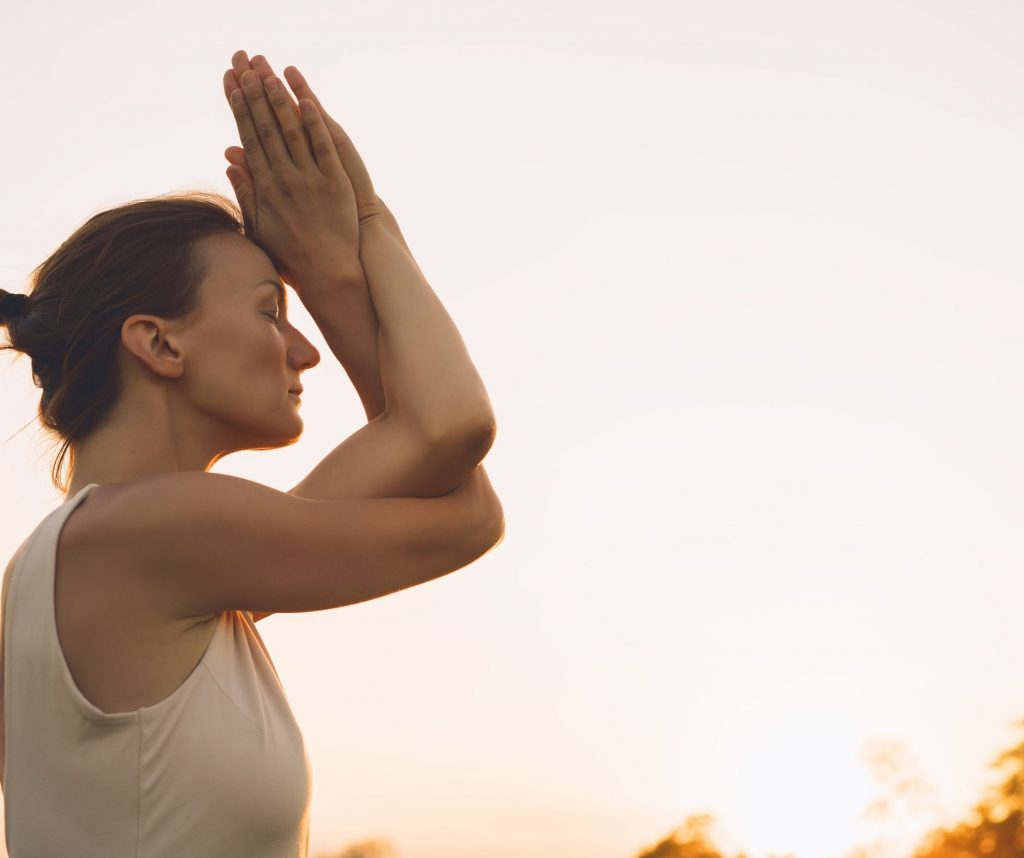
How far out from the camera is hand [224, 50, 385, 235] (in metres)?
3.01

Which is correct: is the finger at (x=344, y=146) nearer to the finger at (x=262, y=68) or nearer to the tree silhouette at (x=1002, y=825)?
the finger at (x=262, y=68)

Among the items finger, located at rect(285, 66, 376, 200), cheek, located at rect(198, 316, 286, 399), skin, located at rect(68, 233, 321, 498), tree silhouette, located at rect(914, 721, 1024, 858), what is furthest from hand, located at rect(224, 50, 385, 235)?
tree silhouette, located at rect(914, 721, 1024, 858)

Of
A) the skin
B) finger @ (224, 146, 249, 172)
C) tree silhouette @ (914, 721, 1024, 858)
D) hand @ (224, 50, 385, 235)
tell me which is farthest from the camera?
tree silhouette @ (914, 721, 1024, 858)

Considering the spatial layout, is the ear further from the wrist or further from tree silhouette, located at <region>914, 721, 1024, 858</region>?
tree silhouette, located at <region>914, 721, 1024, 858</region>

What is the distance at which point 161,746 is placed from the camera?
7.68ft

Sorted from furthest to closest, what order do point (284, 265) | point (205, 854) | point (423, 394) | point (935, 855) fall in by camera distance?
point (935, 855), point (284, 265), point (423, 394), point (205, 854)

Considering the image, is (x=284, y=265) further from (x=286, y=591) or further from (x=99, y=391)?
(x=286, y=591)

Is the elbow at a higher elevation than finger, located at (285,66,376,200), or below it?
below

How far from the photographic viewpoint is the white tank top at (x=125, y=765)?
7.66 ft

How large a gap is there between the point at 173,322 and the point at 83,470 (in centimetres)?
37

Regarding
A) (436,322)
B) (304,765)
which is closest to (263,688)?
(304,765)

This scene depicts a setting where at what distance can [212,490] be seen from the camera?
2430 mm

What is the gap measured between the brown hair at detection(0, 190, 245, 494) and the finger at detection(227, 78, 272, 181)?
0.23 metres

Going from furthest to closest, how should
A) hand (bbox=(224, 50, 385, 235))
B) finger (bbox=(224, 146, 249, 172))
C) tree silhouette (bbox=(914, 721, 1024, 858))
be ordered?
tree silhouette (bbox=(914, 721, 1024, 858)) < finger (bbox=(224, 146, 249, 172)) < hand (bbox=(224, 50, 385, 235))
